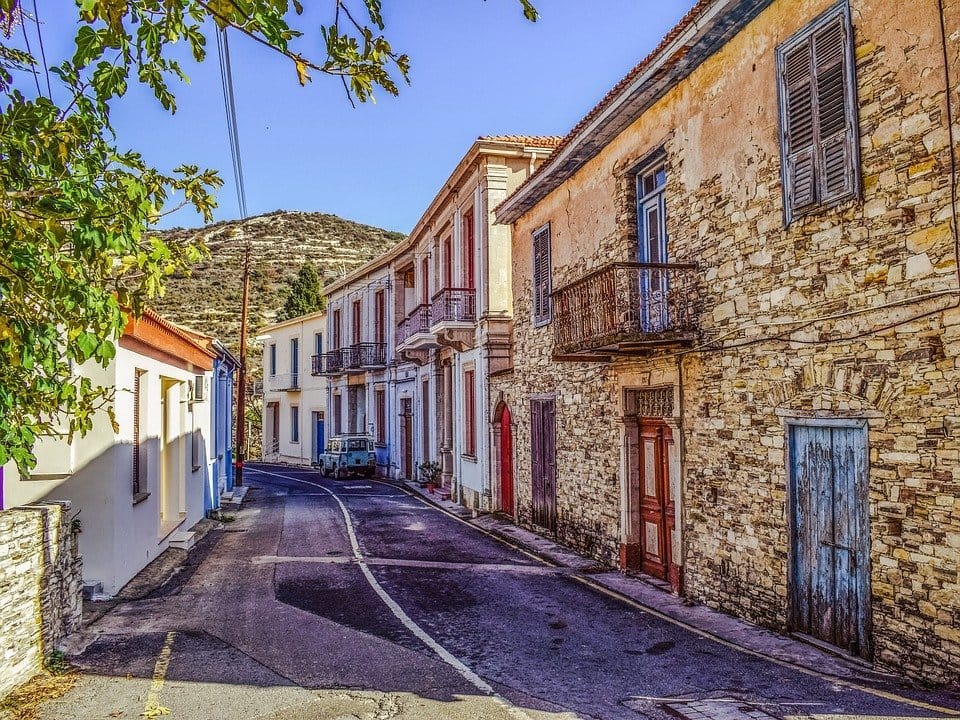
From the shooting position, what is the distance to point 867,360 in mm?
6910

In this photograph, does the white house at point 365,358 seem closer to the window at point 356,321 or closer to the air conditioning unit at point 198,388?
the window at point 356,321

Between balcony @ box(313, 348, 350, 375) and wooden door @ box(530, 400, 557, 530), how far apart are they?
724 inches

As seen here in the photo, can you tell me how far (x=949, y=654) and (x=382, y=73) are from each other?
564 cm

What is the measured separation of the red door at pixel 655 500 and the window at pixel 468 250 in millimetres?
9782

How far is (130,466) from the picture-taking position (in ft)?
35.0

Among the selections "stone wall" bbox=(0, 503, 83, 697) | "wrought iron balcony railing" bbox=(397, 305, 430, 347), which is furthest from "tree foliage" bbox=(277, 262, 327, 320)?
"stone wall" bbox=(0, 503, 83, 697)

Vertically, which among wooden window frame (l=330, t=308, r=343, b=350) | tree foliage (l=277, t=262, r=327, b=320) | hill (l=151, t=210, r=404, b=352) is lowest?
wooden window frame (l=330, t=308, r=343, b=350)

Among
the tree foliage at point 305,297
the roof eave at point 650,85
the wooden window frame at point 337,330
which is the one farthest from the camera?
the tree foliage at point 305,297

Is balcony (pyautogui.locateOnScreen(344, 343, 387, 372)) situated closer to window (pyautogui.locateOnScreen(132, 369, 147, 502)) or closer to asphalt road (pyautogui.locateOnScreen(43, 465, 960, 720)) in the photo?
asphalt road (pyautogui.locateOnScreen(43, 465, 960, 720))

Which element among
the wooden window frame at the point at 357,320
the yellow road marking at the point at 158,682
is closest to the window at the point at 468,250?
the wooden window frame at the point at 357,320

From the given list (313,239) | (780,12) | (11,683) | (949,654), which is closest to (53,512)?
(11,683)

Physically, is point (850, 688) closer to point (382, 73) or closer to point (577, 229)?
point (382, 73)

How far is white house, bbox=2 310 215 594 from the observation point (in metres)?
9.70

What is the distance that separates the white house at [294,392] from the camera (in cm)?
3888
